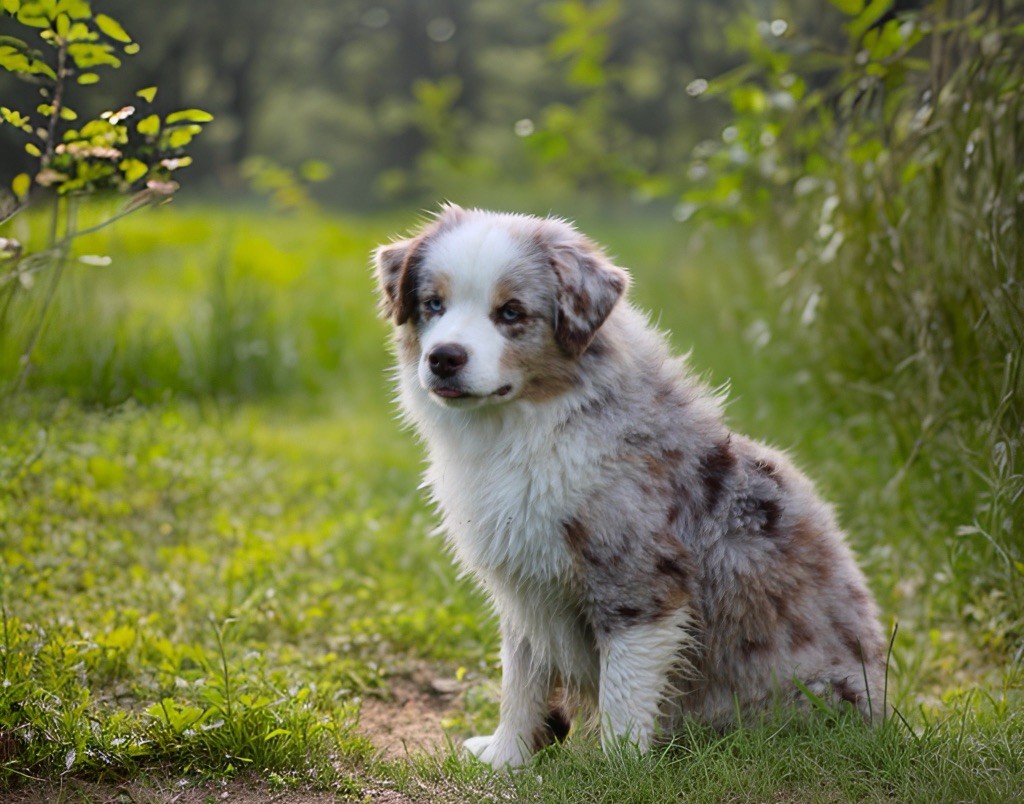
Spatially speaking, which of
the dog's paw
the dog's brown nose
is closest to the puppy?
the dog's brown nose

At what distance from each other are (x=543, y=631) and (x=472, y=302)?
105cm

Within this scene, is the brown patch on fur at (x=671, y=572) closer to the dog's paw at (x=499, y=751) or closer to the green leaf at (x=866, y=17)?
the dog's paw at (x=499, y=751)

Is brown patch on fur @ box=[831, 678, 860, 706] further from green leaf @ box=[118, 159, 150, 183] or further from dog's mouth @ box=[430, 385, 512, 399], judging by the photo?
green leaf @ box=[118, 159, 150, 183]

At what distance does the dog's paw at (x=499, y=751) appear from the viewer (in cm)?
354

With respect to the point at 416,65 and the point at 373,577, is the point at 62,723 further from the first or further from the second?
the point at 416,65

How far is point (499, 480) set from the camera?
3.38 m

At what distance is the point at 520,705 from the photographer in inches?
143

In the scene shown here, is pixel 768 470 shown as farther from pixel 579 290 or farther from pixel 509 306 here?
pixel 509 306

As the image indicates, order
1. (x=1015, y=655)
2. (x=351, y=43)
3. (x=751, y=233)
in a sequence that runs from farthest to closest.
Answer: (x=351, y=43)
(x=751, y=233)
(x=1015, y=655)

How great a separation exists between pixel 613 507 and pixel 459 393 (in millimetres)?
558

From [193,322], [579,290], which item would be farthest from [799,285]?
[193,322]

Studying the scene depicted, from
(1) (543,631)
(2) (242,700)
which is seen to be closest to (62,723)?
(2) (242,700)

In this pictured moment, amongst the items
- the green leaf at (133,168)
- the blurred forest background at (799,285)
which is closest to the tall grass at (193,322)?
the blurred forest background at (799,285)

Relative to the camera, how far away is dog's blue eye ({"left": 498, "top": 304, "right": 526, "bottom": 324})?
332 centimetres
